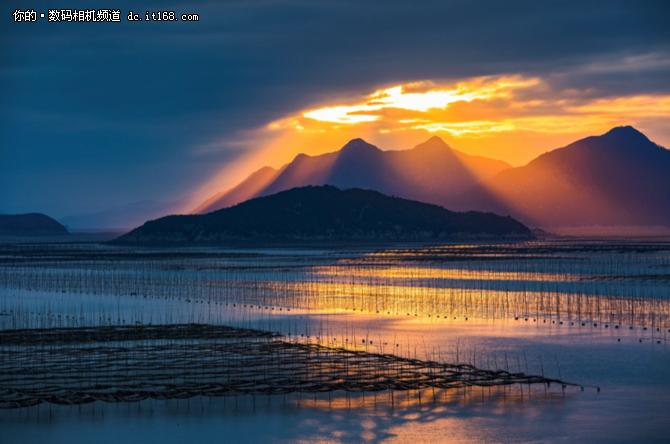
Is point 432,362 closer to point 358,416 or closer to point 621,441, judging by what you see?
point 358,416

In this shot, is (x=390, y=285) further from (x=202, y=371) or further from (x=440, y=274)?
(x=202, y=371)

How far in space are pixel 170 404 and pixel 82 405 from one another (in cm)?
263

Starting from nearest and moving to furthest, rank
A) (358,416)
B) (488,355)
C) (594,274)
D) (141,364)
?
(358,416) < (141,364) < (488,355) < (594,274)

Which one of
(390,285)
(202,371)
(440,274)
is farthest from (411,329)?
(440,274)

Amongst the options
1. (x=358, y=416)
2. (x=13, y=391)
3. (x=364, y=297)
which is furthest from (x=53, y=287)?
(x=358, y=416)

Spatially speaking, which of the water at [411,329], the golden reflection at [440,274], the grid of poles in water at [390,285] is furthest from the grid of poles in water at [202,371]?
the golden reflection at [440,274]

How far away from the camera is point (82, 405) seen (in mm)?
25188

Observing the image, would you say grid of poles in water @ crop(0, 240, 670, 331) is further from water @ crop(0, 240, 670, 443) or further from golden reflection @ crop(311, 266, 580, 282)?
water @ crop(0, 240, 670, 443)

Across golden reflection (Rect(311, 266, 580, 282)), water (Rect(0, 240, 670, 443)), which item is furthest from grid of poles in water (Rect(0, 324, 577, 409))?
golden reflection (Rect(311, 266, 580, 282))

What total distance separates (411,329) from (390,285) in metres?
24.7

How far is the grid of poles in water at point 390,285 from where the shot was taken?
4838cm

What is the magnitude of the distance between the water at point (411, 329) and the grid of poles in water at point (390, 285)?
8.1 inches

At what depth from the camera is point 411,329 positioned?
41.8 metres

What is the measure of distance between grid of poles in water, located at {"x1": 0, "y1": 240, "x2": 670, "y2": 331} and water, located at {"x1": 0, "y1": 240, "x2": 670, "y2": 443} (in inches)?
8.1
